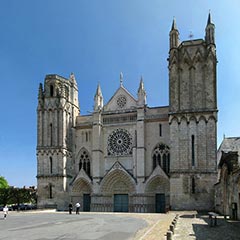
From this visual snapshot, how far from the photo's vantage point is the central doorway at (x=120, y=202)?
45.8m

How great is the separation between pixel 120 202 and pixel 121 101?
42.2 ft

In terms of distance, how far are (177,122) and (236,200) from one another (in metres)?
15.9

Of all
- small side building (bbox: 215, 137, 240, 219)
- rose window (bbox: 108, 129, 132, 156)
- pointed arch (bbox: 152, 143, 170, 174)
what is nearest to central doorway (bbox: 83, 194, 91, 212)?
rose window (bbox: 108, 129, 132, 156)

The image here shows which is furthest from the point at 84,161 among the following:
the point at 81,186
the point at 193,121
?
the point at 193,121

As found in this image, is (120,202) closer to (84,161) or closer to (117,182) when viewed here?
(117,182)

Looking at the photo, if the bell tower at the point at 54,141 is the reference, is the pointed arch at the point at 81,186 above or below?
below

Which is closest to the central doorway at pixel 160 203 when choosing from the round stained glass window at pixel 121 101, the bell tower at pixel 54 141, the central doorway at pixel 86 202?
the central doorway at pixel 86 202

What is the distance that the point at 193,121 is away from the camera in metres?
40.8

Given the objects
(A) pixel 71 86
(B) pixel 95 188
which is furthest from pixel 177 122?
(A) pixel 71 86

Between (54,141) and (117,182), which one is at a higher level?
(54,141)

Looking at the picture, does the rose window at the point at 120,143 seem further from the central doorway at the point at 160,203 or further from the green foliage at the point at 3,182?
the green foliage at the point at 3,182

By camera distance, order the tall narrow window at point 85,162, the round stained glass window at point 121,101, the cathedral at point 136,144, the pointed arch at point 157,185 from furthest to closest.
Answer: the tall narrow window at point 85,162 → the round stained glass window at point 121,101 → the pointed arch at point 157,185 → the cathedral at point 136,144

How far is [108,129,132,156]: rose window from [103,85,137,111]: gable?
313 centimetres

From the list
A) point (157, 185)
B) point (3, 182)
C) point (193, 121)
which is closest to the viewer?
point (193, 121)
